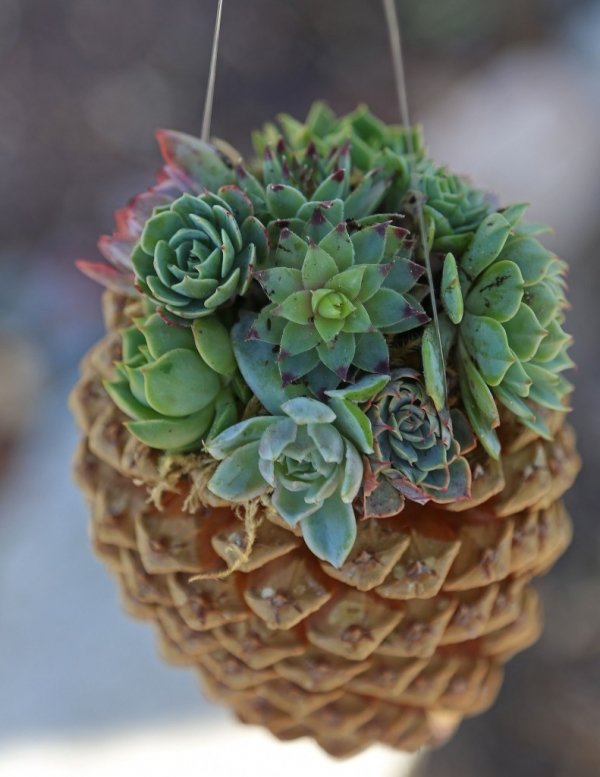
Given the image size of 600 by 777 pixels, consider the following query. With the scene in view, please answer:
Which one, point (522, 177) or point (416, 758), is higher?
point (522, 177)

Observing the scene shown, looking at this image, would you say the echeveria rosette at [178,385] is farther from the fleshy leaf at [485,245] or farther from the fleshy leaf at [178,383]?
the fleshy leaf at [485,245]

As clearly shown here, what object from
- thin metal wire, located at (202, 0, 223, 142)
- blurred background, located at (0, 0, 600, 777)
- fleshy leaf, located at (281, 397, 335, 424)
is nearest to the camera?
fleshy leaf, located at (281, 397, 335, 424)

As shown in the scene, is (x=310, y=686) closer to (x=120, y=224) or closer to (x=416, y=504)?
(x=416, y=504)

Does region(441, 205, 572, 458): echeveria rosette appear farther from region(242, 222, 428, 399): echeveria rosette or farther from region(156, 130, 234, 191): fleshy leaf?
region(156, 130, 234, 191): fleshy leaf

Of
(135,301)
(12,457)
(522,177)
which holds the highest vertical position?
(522,177)

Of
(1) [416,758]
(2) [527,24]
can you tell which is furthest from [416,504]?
(2) [527,24]

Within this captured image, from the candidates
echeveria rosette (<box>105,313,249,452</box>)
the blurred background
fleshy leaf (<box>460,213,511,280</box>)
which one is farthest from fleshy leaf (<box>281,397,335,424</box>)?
the blurred background

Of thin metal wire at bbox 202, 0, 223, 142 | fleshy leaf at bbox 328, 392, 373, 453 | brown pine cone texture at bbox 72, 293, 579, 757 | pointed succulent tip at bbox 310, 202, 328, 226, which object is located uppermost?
thin metal wire at bbox 202, 0, 223, 142
